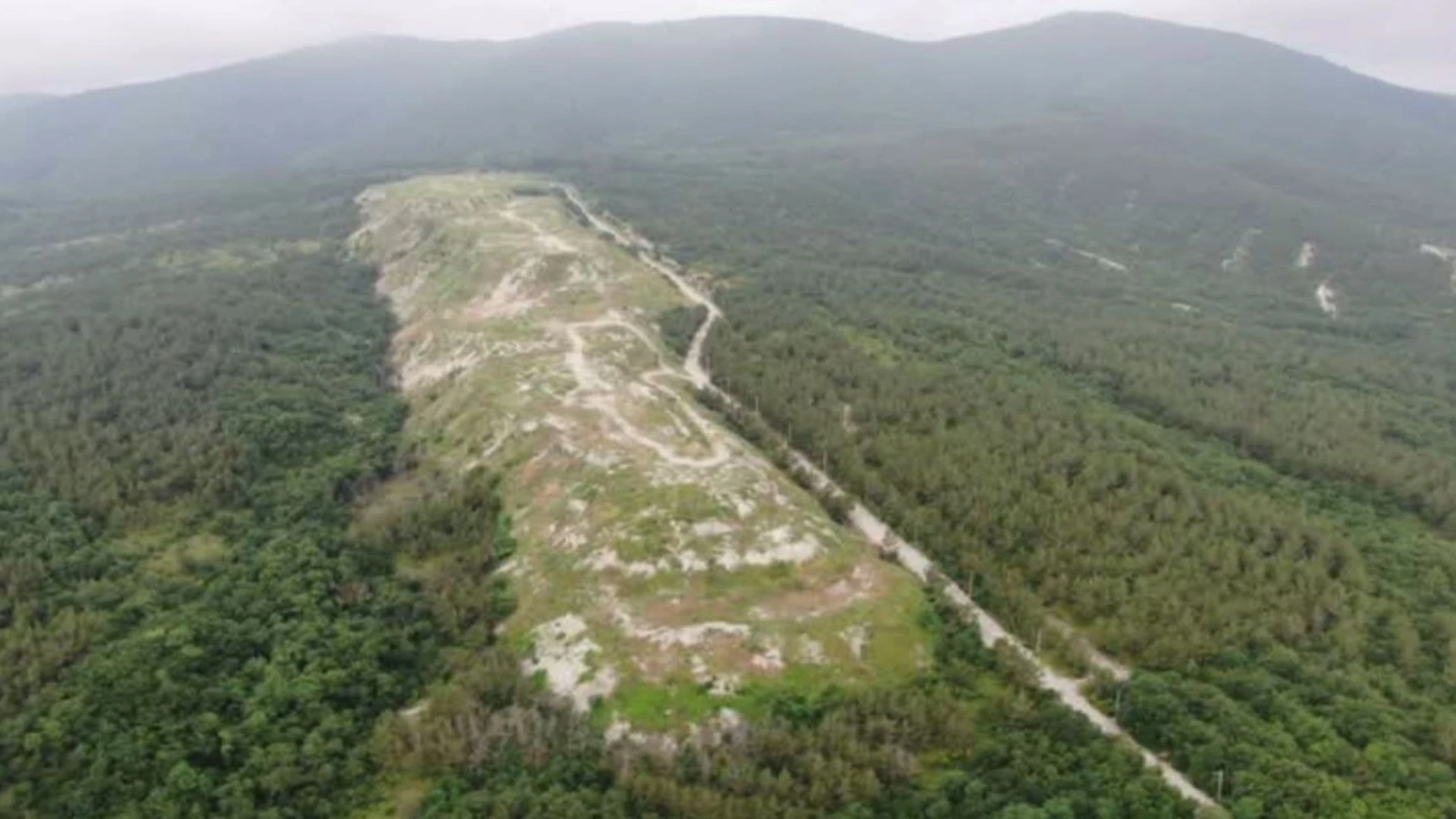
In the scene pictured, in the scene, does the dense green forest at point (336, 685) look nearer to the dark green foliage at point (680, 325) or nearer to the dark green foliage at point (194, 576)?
the dark green foliage at point (194, 576)

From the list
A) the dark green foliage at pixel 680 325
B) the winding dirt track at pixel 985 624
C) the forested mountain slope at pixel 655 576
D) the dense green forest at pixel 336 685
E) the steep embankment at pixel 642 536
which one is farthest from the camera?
the dark green foliage at pixel 680 325

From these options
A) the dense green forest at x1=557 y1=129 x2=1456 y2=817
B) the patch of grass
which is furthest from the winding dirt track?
the patch of grass

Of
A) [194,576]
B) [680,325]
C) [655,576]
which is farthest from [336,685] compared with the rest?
[680,325]

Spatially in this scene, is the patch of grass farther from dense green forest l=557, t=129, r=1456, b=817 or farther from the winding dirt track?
dense green forest l=557, t=129, r=1456, b=817

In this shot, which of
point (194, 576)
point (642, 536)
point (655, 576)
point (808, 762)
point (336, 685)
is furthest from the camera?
point (194, 576)

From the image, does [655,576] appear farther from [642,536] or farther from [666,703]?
[666,703]

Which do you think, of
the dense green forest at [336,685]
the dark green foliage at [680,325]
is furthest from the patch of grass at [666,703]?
the dark green foliage at [680,325]

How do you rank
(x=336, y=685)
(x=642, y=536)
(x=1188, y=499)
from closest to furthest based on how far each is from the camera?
(x=336, y=685), (x=642, y=536), (x=1188, y=499)

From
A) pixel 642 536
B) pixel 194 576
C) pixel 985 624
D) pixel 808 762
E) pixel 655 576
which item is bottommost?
pixel 194 576

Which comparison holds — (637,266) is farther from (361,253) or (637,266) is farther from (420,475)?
(420,475)
